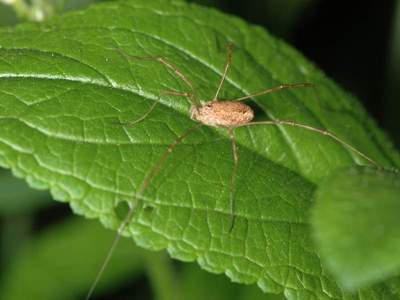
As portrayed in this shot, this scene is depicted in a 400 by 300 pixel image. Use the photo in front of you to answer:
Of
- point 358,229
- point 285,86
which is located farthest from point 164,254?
point 358,229

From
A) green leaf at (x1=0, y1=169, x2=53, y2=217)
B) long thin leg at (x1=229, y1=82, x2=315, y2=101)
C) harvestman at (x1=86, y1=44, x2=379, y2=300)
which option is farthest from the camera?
green leaf at (x1=0, y1=169, x2=53, y2=217)

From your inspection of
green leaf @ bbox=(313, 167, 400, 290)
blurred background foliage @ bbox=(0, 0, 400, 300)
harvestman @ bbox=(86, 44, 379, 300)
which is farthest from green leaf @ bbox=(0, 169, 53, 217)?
green leaf @ bbox=(313, 167, 400, 290)

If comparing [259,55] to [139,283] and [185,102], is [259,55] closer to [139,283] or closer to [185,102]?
[185,102]

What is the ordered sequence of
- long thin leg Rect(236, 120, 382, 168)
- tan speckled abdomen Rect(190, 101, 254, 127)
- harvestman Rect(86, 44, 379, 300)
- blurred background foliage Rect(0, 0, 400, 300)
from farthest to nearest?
blurred background foliage Rect(0, 0, 400, 300) < long thin leg Rect(236, 120, 382, 168) < tan speckled abdomen Rect(190, 101, 254, 127) < harvestman Rect(86, 44, 379, 300)

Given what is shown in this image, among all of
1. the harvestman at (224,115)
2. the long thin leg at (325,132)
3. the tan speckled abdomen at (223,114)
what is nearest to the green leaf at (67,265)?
the harvestman at (224,115)

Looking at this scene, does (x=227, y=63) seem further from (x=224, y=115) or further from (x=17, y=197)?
(x=17, y=197)

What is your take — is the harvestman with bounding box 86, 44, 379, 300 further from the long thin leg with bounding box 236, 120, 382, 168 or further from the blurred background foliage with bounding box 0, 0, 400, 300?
the blurred background foliage with bounding box 0, 0, 400, 300
